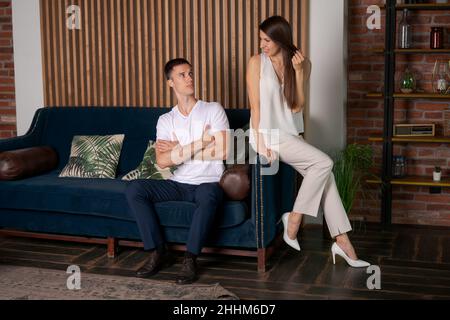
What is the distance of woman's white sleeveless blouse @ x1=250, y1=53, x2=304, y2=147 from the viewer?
12.8ft

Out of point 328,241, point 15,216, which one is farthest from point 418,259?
point 15,216

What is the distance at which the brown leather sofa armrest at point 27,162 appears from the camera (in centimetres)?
447

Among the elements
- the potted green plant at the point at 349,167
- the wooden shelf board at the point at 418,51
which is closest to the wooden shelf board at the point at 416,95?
the wooden shelf board at the point at 418,51

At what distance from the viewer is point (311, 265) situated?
3953 mm

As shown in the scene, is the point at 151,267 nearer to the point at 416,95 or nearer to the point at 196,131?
the point at 196,131

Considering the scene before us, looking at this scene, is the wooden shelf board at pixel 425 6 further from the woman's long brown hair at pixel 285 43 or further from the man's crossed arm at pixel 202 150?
the man's crossed arm at pixel 202 150

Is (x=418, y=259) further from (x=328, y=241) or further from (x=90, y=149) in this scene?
(x=90, y=149)

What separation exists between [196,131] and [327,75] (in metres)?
1.28

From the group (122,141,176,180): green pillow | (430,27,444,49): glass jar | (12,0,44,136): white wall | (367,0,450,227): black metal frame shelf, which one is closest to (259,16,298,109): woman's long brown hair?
(122,141,176,180): green pillow

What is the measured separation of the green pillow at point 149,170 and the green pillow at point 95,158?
18 cm

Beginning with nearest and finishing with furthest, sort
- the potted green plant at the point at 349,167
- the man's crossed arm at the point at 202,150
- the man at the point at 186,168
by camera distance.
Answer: the man at the point at 186,168, the man's crossed arm at the point at 202,150, the potted green plant at the point at 349,167

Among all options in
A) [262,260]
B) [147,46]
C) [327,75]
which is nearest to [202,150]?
[262,260]

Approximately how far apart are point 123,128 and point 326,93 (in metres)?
1.54

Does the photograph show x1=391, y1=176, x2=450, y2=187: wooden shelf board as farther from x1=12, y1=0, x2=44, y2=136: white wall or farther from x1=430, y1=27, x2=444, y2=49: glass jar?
x1=12, y1=0, x2=44, y2=136: white wall
